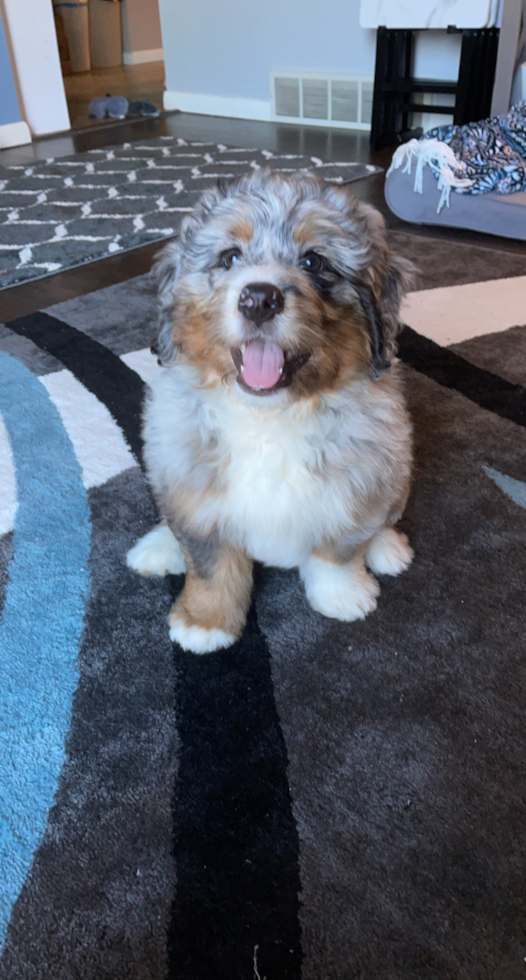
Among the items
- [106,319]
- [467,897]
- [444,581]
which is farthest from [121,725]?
[106,319]

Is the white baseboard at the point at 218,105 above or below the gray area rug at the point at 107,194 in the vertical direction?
above

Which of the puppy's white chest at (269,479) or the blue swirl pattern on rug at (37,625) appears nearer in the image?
the blue swirl pattern on rug at (37,625)

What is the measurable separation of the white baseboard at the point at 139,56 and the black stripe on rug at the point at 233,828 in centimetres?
1226

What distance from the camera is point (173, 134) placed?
620 cm

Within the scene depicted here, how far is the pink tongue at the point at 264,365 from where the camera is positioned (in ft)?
3.86

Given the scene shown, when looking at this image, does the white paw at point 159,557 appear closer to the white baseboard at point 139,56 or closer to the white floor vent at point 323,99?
the white floor vent at point 323,99

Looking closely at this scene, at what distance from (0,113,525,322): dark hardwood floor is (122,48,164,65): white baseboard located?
16.9 feet

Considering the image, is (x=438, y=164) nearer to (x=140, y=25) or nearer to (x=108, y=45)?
(x=108, y=45)

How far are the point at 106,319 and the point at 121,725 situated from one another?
1.94 meters

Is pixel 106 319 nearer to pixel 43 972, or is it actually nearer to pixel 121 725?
pixel 121 725

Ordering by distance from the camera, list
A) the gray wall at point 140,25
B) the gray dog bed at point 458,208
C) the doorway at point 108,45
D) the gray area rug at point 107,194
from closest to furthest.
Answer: the gray dog bed at point 458,208 < the gray area rug at point 107,194 < the doorway at point 108,45 < the gray wall at point 140,25

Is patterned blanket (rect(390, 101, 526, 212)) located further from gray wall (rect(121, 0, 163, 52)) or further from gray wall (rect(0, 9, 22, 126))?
gray wall (rect(121, 0, 163, 52))

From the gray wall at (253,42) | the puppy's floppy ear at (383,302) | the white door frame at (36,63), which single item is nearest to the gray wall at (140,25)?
the gray wall at (253,42)

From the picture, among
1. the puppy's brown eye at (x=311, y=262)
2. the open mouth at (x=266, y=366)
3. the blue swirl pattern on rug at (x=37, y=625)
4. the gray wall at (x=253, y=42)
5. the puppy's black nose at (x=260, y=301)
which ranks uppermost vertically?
the gray wall at (x=253, y=42)
